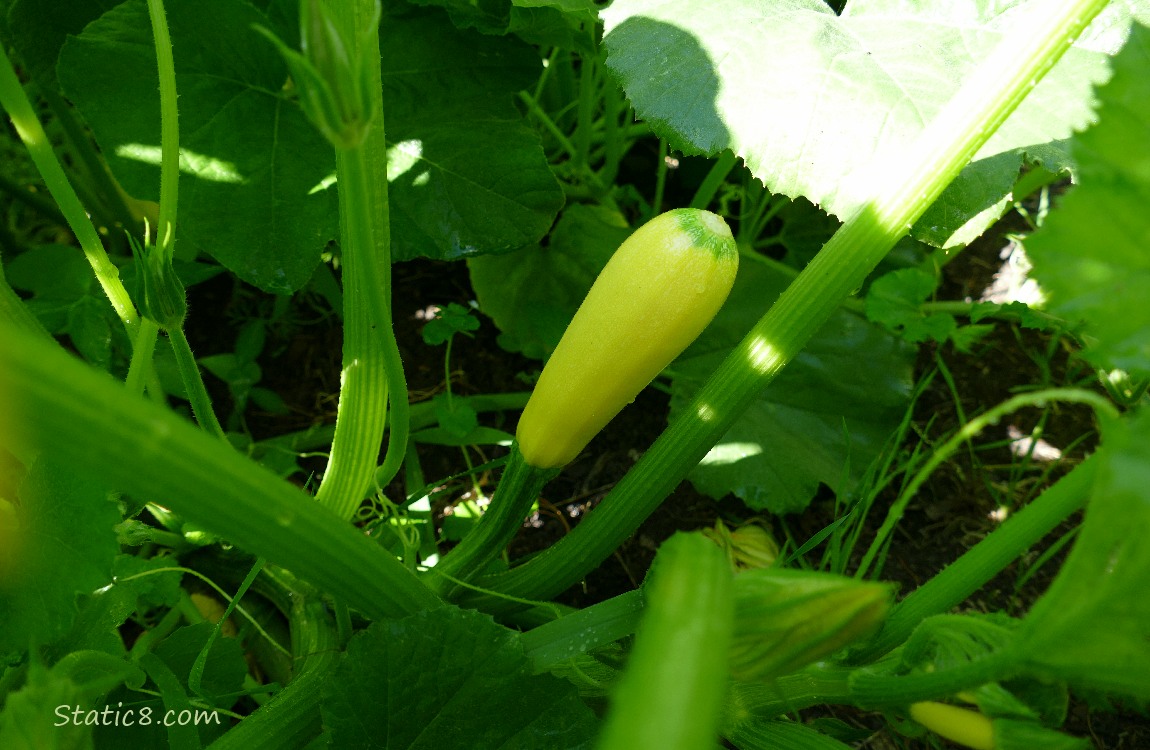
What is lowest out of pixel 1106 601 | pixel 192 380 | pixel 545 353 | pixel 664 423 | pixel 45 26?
pixel 664 423

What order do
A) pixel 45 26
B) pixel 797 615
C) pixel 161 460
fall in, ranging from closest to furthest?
pixel 161 460
pixel 797 615
pixel 45 26

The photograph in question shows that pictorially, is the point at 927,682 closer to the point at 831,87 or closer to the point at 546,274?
the point at 831,87

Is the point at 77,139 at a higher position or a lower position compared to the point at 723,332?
higher

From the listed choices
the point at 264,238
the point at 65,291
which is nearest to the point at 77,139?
the point at 65,291

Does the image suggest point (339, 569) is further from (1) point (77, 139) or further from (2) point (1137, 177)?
(1) point (77, 139)

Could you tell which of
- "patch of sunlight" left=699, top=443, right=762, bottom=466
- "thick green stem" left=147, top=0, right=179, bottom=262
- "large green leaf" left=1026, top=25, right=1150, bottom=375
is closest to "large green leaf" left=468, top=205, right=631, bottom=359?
"patch of sunlight" left=699, top=443, right=762, bottom=466

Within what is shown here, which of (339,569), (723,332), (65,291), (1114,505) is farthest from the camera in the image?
(723,332)

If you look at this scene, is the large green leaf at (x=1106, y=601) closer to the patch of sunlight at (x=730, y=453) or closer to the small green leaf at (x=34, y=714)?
the small green leaf at (x=34, y=714)

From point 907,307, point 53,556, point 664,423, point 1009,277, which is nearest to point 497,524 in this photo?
point 53,556

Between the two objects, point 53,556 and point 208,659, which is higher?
point 53,556
